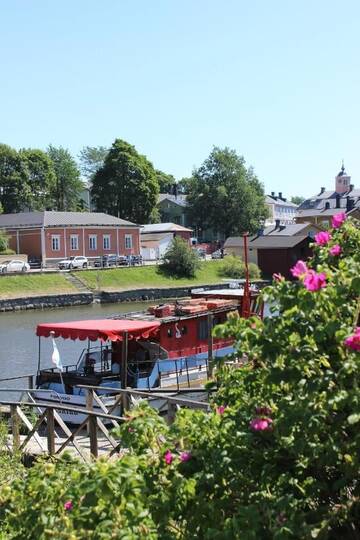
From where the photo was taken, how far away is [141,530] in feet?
13.1

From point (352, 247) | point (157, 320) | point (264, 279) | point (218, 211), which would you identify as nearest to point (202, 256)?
point (264, 279)

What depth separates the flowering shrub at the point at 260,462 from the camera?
3.95 metres

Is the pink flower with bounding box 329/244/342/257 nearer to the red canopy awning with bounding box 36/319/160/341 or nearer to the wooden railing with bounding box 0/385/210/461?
the wooden railing with bounding box 0/385/210/461

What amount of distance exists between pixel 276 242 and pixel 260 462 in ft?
255

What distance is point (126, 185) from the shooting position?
305 ft

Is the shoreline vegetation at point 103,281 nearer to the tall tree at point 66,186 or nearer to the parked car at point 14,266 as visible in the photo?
the parked car at point 14,266

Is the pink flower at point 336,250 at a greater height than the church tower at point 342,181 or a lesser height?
lesser

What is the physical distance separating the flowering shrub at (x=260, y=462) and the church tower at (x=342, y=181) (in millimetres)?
143633

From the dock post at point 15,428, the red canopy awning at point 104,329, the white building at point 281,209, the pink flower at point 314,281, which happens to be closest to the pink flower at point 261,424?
the pink flower at point 314,281

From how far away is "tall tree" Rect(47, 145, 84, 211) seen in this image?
10994 centimetres

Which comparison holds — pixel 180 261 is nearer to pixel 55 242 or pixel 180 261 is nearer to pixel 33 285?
pixel 55 242

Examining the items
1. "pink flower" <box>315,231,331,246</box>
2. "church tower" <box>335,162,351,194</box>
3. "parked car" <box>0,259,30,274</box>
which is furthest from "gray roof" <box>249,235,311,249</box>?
"pink flower" <box>315,231,331,246</box>

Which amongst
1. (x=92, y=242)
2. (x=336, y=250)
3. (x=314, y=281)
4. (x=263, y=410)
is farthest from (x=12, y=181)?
(x=314, y=281)

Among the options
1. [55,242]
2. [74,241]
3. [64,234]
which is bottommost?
[55,242]
